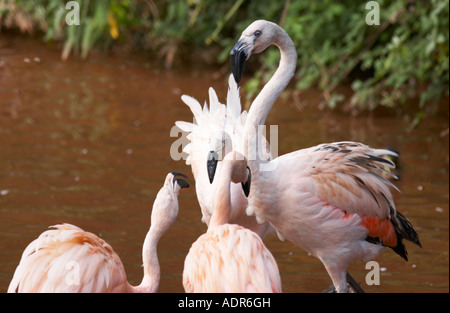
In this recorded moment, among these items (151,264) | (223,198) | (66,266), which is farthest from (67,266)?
(223,198)

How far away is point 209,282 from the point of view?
10.8 ft

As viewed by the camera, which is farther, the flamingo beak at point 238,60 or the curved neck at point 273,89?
the curved neck at point 273,89

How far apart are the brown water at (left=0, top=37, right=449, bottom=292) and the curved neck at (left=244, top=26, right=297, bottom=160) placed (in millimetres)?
1243

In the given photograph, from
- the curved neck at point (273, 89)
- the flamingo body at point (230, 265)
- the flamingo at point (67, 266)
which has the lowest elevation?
the flamingo at point (67, 266)

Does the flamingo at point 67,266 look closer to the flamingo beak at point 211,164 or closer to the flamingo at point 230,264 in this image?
the flamingo at point 230,264

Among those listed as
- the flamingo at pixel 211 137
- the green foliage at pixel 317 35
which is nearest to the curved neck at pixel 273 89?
the flamingo at pixel 211 137

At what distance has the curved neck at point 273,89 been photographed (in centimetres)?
409

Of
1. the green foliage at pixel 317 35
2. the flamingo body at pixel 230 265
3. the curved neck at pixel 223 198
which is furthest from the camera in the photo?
the green foliage at pixel 317 35

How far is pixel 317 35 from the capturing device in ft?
27.2

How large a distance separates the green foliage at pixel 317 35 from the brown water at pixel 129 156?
1.10 ft

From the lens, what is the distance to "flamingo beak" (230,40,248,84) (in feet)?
12.8

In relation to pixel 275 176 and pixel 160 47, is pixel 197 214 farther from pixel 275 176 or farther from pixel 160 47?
pixel 160 47
